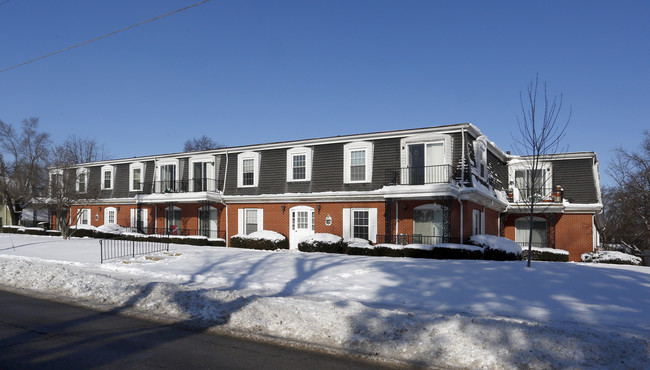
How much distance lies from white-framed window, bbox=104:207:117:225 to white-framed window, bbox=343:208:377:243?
18.4 metres

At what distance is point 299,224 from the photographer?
24109 millimetres

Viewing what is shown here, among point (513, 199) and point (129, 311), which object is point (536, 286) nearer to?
point (129, 311)

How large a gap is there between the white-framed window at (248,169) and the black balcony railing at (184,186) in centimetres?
151

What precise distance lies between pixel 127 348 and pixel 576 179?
24.8 meters

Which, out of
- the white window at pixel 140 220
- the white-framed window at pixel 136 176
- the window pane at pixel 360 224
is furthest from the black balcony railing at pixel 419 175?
the white-framed window at pixel 136 176

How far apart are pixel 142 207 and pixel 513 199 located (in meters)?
23.6

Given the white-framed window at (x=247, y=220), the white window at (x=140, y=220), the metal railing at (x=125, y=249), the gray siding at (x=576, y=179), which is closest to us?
the metal railing at (x=125, y=249)

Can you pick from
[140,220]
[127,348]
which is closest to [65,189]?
[140,220]

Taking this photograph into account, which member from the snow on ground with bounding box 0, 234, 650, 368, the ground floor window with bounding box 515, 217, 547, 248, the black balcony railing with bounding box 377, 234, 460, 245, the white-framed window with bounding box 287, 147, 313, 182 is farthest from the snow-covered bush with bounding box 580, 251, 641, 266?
the white-framed window with bounding box 287, 147, 313, 182

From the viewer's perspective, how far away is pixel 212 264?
52.8 feet

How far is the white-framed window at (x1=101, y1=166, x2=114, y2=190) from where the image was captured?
32.4 meters

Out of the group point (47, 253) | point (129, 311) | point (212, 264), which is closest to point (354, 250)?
point (212, 264)

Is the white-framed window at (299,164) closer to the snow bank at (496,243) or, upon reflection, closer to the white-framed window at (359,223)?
the white-framed window at (359,223)

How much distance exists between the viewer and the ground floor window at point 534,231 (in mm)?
25500
